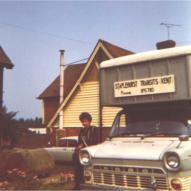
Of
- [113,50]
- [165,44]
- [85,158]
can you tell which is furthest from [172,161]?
[113,50]

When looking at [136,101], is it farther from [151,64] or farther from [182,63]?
[182,63]

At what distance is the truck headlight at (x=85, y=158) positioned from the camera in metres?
5.96

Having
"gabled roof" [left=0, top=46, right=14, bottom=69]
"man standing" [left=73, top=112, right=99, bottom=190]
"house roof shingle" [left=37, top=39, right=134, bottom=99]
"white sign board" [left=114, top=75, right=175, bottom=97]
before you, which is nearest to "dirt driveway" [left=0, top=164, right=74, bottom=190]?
"man standing" [left=73, top=112, right=99, bottom=190]

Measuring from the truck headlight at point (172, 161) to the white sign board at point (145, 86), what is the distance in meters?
1.23

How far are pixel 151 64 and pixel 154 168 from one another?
6.01 feet

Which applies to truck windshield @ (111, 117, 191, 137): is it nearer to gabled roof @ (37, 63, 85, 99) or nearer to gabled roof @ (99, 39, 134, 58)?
gabled roof @ (99, 39, 134, 58)

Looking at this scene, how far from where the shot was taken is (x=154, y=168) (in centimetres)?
516

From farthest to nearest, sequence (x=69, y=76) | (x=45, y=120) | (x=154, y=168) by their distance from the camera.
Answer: (x=45, y=120)
(x=69, y=76)
(x=154, y=168)

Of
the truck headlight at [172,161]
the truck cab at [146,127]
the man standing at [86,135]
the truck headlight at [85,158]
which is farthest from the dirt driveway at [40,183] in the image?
the truck headlight at [172,161]

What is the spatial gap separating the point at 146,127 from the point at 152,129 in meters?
0.12

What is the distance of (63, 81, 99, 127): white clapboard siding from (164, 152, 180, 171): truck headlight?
1563cm

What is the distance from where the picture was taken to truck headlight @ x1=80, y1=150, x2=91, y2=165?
19.6ft

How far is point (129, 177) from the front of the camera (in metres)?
5.44

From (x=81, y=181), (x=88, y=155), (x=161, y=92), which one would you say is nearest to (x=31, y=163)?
(x=81, y=181)
